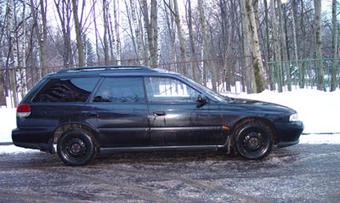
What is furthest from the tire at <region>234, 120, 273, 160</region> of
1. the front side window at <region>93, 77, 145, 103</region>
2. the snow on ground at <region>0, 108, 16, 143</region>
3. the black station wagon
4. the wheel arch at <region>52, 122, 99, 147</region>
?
the snow on ground at <region>0, 108, 16, 143</region>

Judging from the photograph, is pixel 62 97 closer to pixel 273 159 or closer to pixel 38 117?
pixel 38 117

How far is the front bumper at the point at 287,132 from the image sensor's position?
848 cm

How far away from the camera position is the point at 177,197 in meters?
6.14

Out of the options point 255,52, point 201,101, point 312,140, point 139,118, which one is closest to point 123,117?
point 139,118

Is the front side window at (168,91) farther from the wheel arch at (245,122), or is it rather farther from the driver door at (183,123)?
the wheel arch at (245,122)

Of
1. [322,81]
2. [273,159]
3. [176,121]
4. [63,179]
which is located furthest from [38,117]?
[322,81]

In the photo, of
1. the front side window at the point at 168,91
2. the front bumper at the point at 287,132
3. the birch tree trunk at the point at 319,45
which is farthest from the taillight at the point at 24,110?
the birch tree trunk at the point at 319,45

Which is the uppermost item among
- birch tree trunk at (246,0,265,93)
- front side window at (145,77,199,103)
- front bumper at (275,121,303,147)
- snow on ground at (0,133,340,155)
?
birch tree trunk at (246,0,265,93)

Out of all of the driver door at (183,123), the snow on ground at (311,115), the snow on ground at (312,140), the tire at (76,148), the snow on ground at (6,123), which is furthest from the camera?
the snow on ground at (6,123)

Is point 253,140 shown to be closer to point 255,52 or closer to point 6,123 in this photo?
point 6,123

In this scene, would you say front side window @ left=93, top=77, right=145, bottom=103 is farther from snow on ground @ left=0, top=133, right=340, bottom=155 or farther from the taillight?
snow on ground @ left=0, top=133, right=340, bottom=155

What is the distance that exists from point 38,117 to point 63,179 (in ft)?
5.12

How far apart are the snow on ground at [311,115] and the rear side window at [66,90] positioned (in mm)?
2294

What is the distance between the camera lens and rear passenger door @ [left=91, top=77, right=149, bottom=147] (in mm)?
8336
